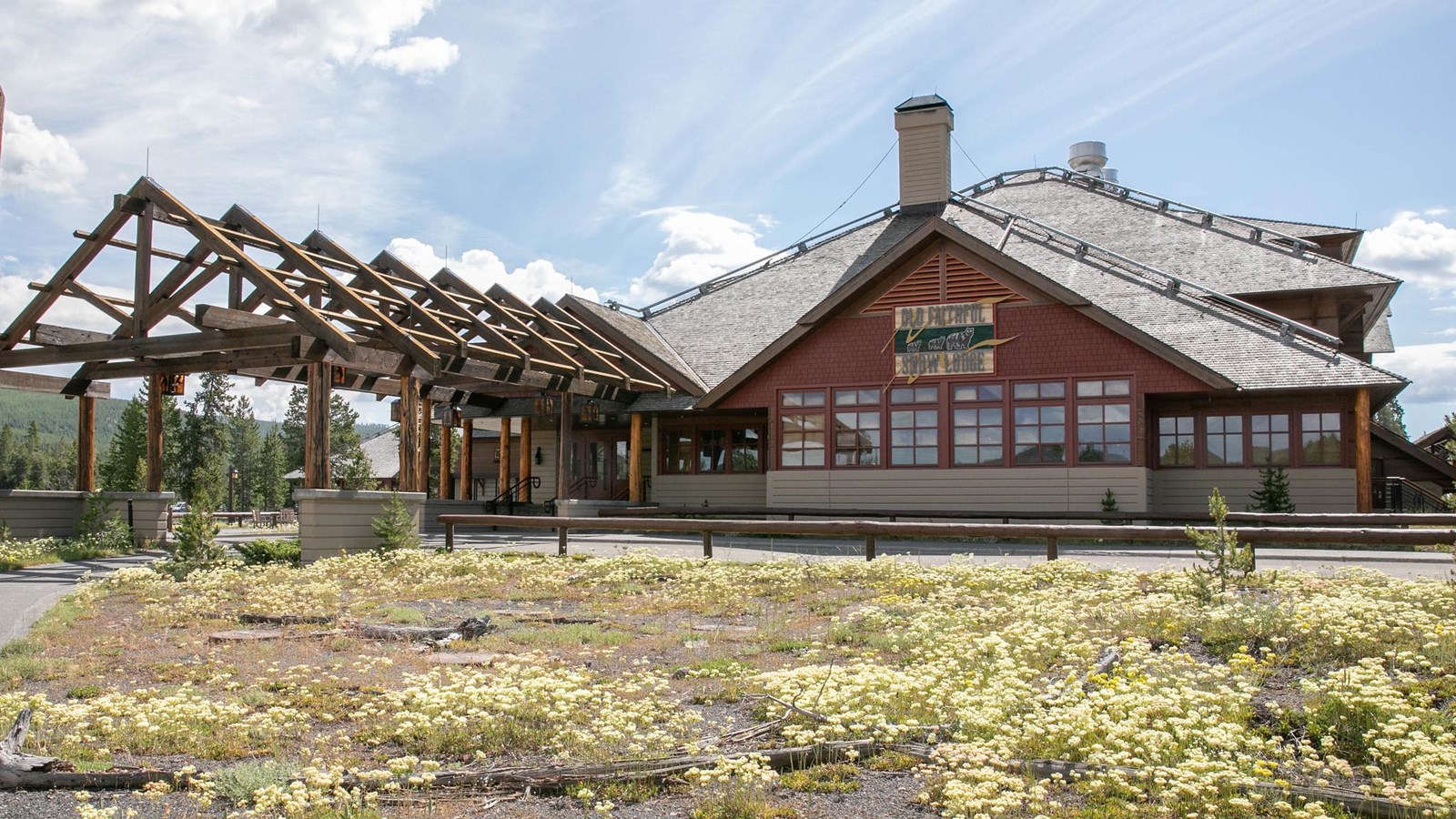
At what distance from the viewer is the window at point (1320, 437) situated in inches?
916

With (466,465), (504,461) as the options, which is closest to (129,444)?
(466,465)

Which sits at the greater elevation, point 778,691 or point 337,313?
point 337,313

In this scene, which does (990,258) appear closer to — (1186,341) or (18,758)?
(1186,341)

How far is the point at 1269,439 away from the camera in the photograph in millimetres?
23812

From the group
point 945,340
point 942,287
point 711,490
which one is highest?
point 942,287

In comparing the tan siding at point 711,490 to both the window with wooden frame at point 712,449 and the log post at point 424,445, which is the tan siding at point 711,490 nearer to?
the window with wooden frame at point 712,449

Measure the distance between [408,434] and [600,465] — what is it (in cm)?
1285

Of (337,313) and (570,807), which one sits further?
(337,313)

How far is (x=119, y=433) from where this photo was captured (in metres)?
73.0

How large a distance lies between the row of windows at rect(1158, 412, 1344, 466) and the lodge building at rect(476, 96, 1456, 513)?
0.13ft

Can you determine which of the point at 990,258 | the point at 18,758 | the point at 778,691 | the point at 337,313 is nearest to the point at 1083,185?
the point at 990,258

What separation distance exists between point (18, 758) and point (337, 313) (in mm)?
13910

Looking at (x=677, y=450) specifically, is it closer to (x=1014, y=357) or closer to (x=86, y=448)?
(x=1014, y=357)

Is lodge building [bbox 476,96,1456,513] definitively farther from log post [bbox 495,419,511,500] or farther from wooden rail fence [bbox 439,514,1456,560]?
wooden rail fence [bbox 439,514,1456,560]
